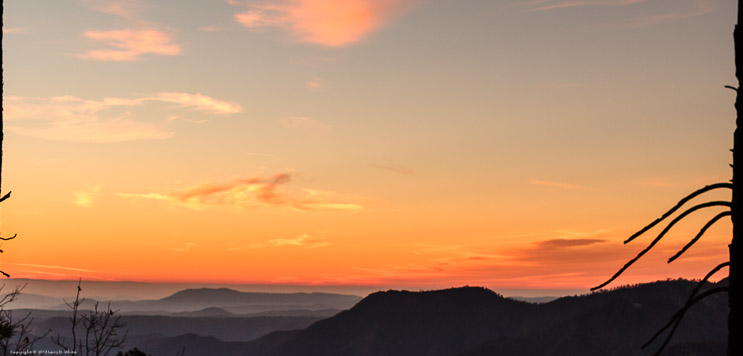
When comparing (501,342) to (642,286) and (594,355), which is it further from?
(642,286)

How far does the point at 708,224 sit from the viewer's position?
6.23m

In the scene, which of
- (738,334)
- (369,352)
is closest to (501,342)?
(369,352)

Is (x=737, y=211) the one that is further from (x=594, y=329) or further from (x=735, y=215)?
(x=594, y=329)

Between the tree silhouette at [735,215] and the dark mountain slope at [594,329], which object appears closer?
the tree silhouette at [735,215]

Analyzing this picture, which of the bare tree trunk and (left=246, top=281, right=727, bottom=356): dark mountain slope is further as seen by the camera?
(left=246, top=281, right=727, bottom=356): dark mountain slope

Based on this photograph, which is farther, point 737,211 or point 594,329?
point 594,329

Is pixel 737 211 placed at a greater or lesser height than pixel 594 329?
lesser

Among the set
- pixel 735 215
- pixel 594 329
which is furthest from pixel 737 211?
pixel 594 329

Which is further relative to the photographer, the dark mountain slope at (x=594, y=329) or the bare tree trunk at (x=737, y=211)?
the dark mountain slope at (x=594, y=329)

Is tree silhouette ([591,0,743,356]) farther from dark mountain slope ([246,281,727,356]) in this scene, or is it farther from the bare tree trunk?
dark mountain slope ([246,281,727,356])

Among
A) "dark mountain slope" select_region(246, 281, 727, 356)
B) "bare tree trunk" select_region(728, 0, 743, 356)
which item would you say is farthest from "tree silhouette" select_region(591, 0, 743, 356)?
"dark mountain slope" select_region(246, 281, 727, 356)

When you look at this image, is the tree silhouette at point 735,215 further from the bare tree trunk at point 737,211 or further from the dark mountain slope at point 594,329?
A: the dark mountain slope at point 594,329

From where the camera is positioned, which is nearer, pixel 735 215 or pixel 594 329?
pixel 735 215

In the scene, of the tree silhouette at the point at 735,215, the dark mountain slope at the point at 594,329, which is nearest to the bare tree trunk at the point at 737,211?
the tree silhouette at the point at 735,215
